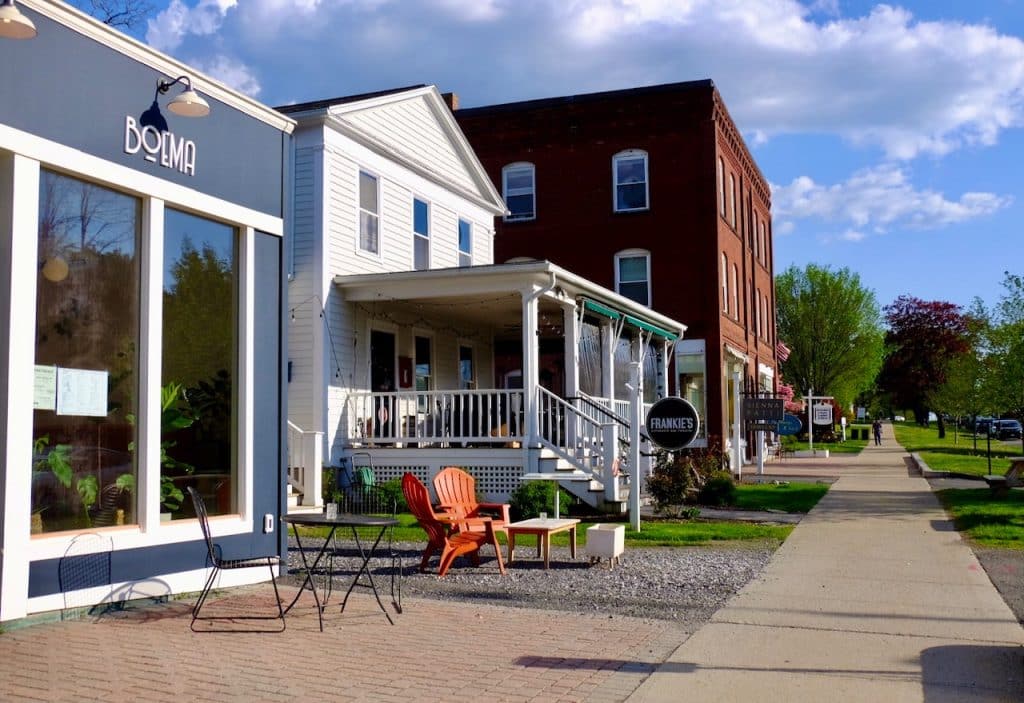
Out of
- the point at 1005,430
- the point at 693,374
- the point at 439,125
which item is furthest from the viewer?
the point at 1005,430

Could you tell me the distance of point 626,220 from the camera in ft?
92.6

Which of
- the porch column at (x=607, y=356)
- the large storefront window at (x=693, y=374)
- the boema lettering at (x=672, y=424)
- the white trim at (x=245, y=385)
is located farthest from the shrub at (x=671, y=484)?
the large storefront window at (x=693, y=374)

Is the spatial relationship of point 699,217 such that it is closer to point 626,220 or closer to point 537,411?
point 626,220

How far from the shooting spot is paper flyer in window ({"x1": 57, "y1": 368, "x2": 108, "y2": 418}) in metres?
7.41

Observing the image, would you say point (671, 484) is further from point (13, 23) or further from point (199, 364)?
point (13, 23)

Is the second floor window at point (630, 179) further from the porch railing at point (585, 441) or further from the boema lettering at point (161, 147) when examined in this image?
the boema lettering at point (161, 147)

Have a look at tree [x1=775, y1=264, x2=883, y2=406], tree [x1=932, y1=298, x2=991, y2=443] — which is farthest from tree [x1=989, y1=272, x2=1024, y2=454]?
tree [x1=775, y1=264, x2=883, y2=406]

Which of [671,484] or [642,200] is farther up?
[642,200]

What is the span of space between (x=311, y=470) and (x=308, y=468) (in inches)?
2.1

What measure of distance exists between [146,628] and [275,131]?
4736 mm

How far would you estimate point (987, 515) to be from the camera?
14672 millimetres

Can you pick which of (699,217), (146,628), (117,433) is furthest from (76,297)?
(699,217)

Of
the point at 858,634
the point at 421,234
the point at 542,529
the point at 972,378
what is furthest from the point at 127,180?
the point at 972,378

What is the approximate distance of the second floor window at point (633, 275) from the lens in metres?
28.1
